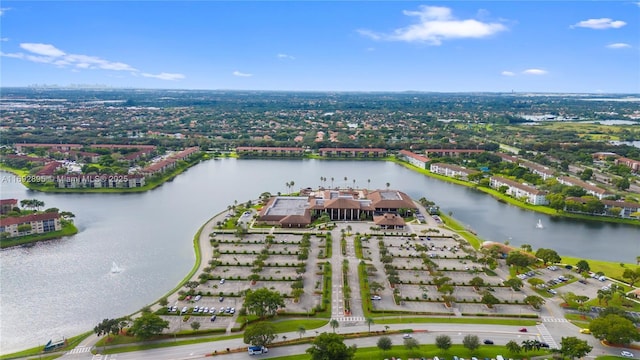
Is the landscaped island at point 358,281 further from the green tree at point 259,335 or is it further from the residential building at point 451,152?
the residential building at point 451,152

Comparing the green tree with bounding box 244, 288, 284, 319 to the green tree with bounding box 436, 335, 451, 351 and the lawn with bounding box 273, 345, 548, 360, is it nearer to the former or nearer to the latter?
the lawn with bounding box 273, 345, 548, 360

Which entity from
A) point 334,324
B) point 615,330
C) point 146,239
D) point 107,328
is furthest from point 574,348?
point 146,239

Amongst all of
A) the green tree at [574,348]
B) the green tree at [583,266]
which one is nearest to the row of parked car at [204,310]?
the green tree at [574,348]

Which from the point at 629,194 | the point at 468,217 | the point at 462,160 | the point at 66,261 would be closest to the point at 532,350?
the point at 468,217

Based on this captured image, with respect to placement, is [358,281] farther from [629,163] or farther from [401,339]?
[629,163]

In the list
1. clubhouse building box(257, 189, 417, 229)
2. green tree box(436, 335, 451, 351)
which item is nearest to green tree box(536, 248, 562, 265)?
clubhouse building box(257, 189, 417, 229)

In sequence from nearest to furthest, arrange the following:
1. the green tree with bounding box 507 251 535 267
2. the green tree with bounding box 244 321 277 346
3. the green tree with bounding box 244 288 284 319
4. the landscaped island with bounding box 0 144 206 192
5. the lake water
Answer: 1. the green tree with bounding box 244 321 277 346
2. the green tree with bounding box 244 288 284 319
3. the lake water
4. the green tree with bounding box 507 251 535 267
5. the landscaped island with bounding box 0 144 206 192
